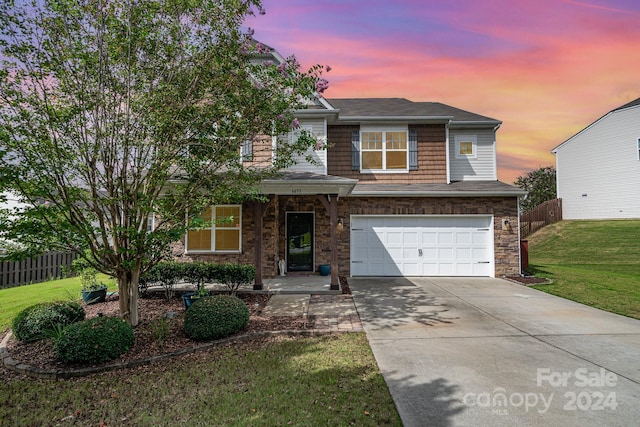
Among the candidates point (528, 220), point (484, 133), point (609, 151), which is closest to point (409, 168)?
point (484, 133)

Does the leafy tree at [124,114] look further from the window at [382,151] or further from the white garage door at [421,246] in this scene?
the white garage door at [421,246]

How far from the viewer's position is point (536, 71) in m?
9.77

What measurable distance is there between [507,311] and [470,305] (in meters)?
0.77

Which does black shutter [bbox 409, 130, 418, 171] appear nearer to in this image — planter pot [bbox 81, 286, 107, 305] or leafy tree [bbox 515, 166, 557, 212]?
planter pot [bbox 81, 286, 107, 305]

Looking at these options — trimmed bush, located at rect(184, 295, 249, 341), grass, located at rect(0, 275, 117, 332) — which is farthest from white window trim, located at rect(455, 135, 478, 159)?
grass, located at rect(0, 275, 117, 332)

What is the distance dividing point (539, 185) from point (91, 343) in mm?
41278

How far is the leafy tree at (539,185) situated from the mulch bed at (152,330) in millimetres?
35225

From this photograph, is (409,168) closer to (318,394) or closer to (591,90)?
(591,90)

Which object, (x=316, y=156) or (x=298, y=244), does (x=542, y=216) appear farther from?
(x=298, y=244)

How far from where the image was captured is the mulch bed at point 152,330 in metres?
4.84

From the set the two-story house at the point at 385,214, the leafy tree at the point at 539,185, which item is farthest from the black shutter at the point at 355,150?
the leafy tree at the point at 539,185

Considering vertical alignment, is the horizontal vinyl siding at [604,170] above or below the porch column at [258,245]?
above

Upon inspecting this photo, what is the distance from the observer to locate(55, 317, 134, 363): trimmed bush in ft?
14.8

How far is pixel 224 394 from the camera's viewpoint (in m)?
3.68
